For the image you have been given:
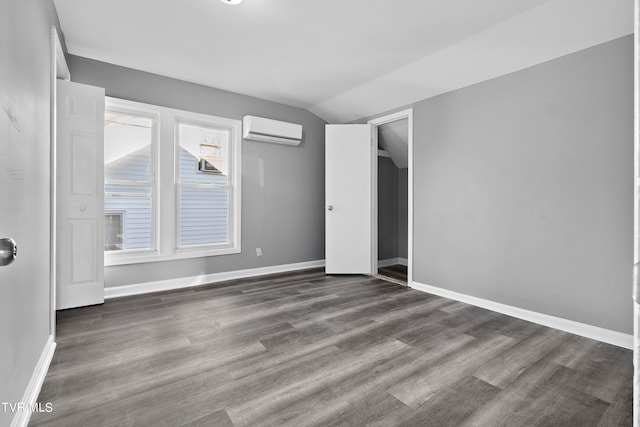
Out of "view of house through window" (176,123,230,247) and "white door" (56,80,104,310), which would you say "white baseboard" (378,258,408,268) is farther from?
"white door" (56,80,104,310)

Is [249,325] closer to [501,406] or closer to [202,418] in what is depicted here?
[202,418]

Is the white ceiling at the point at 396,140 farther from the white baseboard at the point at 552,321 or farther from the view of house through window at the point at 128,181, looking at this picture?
the view of house through window at the point at 128,181

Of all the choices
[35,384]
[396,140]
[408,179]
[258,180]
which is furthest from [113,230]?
[396,140]

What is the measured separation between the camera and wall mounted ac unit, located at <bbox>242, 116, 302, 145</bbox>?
4211mm

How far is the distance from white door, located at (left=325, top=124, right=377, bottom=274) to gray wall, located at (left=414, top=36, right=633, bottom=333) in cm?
93

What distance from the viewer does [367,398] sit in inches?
67.0

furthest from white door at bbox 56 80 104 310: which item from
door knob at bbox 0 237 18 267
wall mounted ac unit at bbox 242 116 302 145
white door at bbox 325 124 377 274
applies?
white door at bbox 325 124 377 274

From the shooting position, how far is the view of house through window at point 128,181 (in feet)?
11.5

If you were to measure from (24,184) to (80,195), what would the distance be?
168 cm

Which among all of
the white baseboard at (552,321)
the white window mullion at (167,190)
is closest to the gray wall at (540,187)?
the white baseboard at (552,321)

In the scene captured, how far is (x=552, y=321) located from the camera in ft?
8.95

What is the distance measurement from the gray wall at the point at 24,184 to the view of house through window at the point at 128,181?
1478mm

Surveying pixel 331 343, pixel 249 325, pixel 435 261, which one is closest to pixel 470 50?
pixel 435 261

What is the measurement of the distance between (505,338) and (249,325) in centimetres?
199
